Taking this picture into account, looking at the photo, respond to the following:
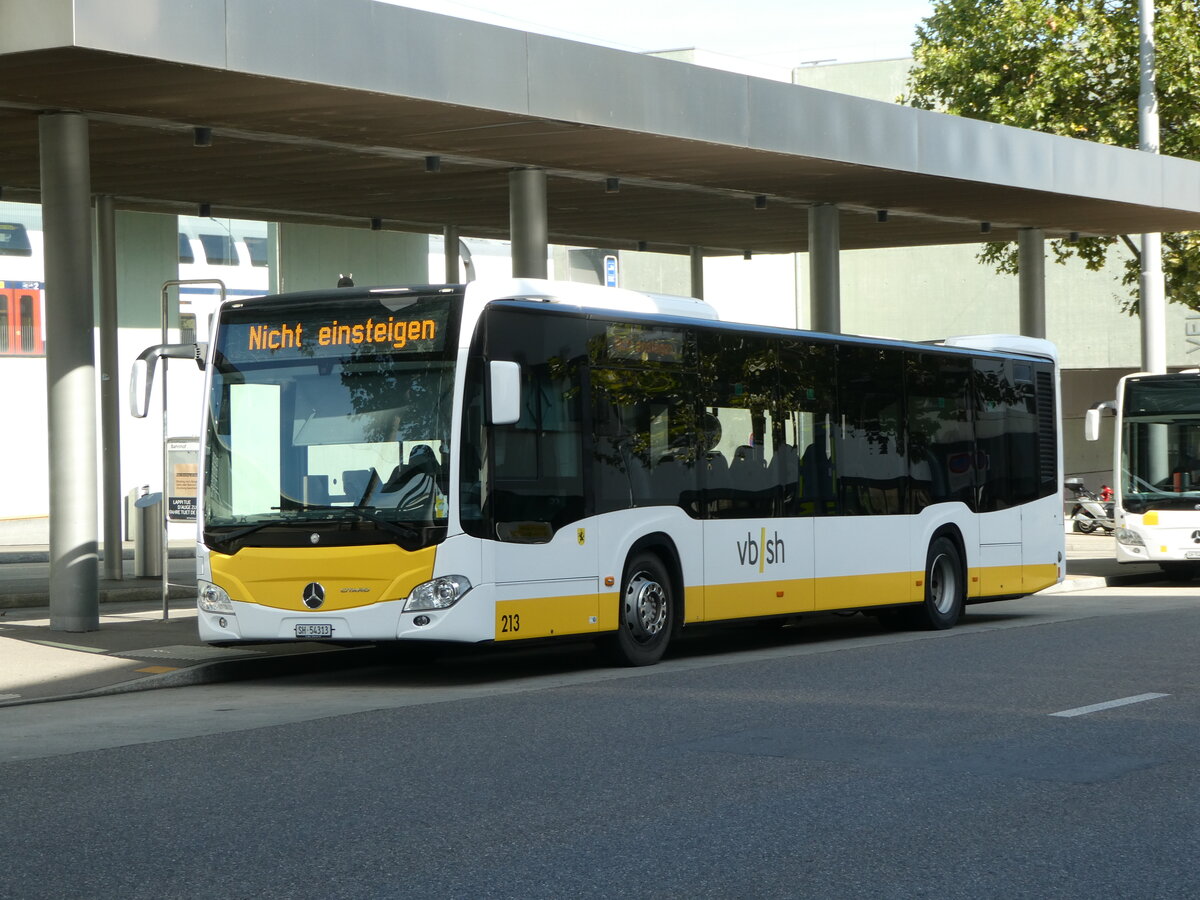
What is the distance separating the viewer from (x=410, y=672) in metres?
14.1

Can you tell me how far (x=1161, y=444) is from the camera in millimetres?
23812

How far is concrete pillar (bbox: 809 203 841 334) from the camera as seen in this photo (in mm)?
23719

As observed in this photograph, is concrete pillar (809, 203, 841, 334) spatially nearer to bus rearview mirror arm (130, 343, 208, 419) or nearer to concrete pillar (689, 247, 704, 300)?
concrete pillar (689, 247, 704, 300)

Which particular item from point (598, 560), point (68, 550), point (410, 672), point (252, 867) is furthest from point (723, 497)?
point (252, 867)

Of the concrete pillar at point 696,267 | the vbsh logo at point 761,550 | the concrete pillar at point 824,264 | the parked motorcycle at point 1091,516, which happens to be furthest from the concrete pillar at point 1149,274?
the vbsh logo at point 761,550

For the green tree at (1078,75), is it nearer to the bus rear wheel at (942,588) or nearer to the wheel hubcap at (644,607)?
the bus rear wheel at (942,588)

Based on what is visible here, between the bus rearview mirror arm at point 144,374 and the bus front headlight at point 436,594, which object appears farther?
the bus rearview mirror arm at point 144,374

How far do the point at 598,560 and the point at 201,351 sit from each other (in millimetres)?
3622

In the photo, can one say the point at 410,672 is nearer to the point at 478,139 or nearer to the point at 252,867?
the point at 478,139

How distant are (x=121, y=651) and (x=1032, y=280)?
56.8 feet

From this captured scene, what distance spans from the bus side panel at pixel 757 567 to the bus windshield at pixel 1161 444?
967 cm

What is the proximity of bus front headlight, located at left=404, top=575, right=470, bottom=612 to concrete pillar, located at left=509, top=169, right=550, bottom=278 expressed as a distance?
7.61 metres

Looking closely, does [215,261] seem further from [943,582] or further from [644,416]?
[644,416]

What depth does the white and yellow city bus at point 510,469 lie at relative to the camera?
12.3m
